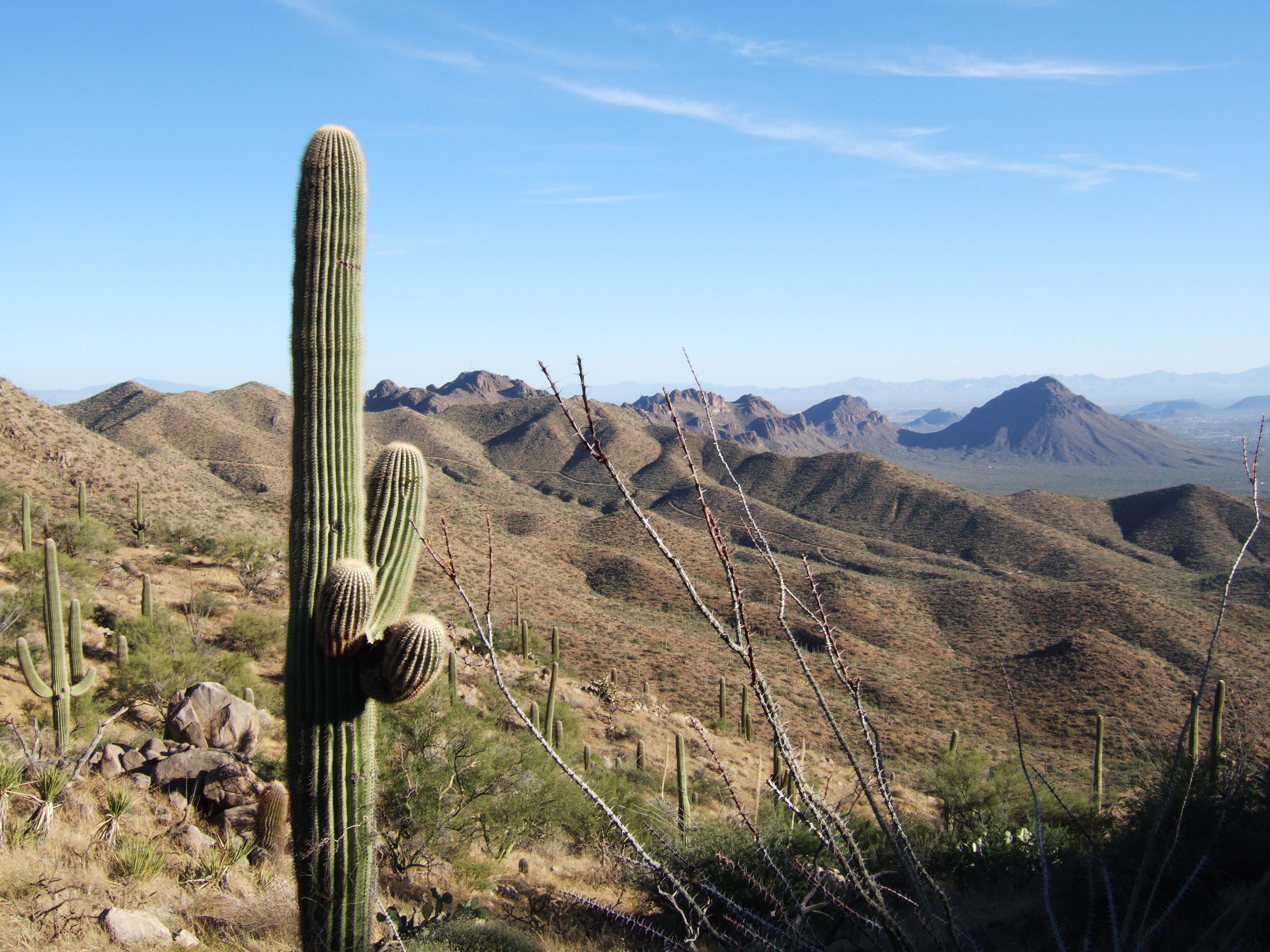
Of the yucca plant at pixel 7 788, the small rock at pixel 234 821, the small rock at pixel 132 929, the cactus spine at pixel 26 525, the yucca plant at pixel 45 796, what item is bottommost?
the small rock at pixel 234 821

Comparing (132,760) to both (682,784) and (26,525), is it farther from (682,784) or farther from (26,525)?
(26,525)

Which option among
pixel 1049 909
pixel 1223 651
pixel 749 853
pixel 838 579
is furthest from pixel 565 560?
pixel 1049 909

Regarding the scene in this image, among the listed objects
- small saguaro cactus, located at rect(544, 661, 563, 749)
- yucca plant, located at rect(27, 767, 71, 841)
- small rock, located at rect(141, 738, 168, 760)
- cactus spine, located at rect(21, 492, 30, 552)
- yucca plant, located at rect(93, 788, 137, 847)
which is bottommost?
small saguaro cactus, located at rect(544, 661, 563, 749)

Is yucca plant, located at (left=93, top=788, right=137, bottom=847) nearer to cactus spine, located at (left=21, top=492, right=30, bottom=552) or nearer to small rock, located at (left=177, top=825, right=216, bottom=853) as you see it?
small rock, located at (left=177, top=825, right=216, bottom=853)

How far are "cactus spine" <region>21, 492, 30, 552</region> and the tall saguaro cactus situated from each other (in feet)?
46.2

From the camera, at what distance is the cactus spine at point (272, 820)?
807 cm

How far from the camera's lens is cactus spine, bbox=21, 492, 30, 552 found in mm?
16172

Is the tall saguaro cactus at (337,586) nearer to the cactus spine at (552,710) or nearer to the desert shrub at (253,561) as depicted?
the cactus spine at (552,710)

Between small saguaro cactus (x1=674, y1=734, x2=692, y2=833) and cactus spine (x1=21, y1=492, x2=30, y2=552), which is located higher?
cactus spine (x1=21, y1=492, x2=30, y2=552)

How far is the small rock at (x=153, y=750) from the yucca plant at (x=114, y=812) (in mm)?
939

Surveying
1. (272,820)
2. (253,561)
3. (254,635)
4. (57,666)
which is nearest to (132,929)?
(272,820)

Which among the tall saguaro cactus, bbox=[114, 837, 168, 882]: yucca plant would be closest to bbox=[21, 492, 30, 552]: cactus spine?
bbox=[114, 837, 168, 882]: yucca plant

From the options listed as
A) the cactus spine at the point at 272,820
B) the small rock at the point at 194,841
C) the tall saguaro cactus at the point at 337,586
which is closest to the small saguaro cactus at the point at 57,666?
the small rock at the point at 194,841

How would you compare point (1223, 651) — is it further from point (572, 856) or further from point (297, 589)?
point (297, 589)
